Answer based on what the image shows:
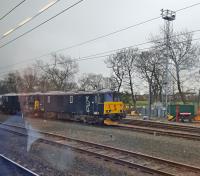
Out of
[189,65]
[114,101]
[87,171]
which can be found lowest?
[87,171]

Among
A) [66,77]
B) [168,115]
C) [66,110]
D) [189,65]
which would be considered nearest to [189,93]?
[189,65]

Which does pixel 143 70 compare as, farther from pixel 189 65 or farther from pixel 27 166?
pixel 27 166

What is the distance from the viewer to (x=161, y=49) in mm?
46406

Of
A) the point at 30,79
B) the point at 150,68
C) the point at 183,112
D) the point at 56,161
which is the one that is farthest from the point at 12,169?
the point at 30,79

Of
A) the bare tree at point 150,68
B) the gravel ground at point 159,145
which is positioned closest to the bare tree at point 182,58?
the bare tree at point 150,68

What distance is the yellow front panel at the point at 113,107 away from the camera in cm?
2695

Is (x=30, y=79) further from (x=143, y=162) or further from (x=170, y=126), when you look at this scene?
(x=143, y=162)

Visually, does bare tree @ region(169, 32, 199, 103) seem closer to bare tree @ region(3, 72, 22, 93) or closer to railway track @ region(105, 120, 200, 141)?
railway track @ region(105, 120, 200, 141)

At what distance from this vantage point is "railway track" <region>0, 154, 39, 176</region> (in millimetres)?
10928

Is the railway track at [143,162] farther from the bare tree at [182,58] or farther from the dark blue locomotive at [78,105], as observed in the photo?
the bare tree at [182,58]

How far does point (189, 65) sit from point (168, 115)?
14238mm

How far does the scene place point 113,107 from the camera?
89.7 ft

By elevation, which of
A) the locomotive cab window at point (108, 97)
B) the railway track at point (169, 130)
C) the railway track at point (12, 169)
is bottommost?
the railway track at point (12, 169)

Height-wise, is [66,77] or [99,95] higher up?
[66,77]
